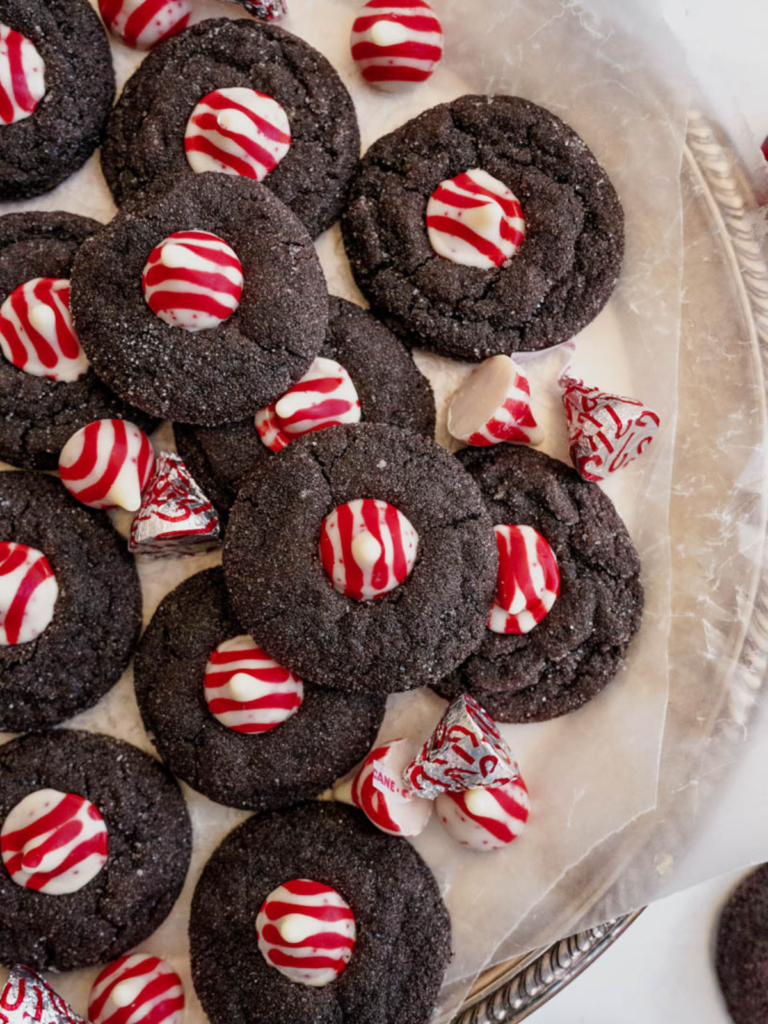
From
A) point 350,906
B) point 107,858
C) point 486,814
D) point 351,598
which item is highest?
point 351,598

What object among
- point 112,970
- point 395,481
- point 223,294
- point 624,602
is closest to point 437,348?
point 395,481

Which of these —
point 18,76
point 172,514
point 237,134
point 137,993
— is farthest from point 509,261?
point 137,993

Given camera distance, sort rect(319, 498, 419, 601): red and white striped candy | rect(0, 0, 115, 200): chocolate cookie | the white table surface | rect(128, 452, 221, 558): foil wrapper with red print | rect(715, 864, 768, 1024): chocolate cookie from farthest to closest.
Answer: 1. the white table surface
2. rect(715, 864, 768, 1024): chocolate cookie
3. rect(0, 0, 115, 200): chocolate cookie
4. rect(128, 452, 221, 558): foil wrapper with red print
5. rect(319, 498, 419, 601): red and white striped candy

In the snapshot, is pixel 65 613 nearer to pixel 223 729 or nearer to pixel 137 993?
pixel 223 729

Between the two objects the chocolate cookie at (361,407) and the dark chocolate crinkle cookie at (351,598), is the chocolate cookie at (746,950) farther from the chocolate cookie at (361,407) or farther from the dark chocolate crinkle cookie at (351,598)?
the chocolate cookie at (361,407)

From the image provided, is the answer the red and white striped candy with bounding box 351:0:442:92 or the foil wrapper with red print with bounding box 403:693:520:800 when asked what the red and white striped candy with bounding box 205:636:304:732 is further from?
the red and white striped candy with bounding box 351:0:442:92

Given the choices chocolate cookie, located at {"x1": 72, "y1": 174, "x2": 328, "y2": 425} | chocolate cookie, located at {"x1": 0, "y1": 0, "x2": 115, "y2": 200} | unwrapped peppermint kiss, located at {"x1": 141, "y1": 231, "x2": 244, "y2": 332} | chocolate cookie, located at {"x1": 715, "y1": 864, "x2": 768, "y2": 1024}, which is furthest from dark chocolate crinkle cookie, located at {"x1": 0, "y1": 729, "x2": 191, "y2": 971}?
chocolate cookie, located at {"x1": 715, "y1": 864, "x2": 768, "y2": 1024}
